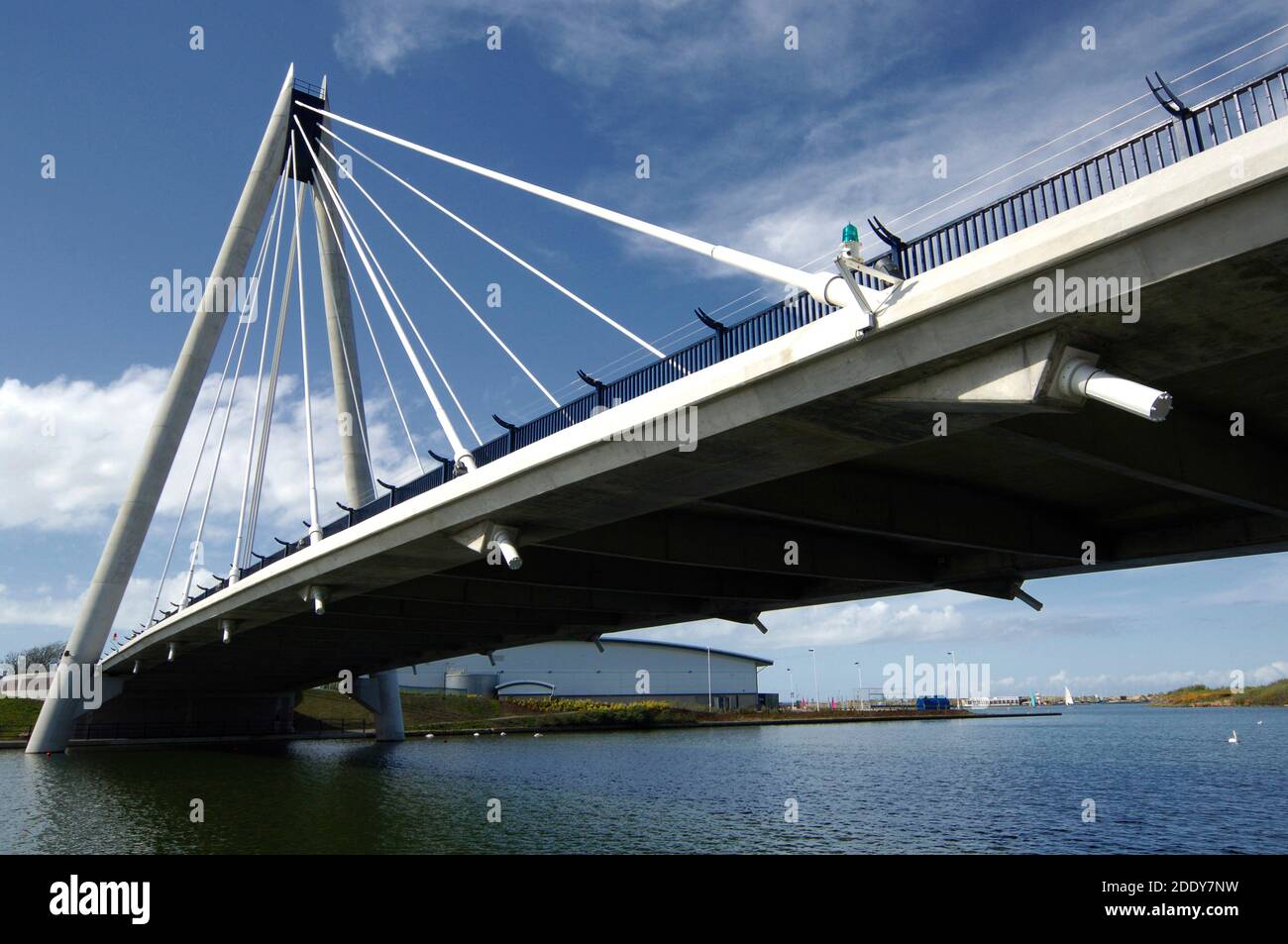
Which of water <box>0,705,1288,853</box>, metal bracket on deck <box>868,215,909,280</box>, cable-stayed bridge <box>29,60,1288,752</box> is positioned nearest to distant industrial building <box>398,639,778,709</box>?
water <box>0,705,1288,853</box>

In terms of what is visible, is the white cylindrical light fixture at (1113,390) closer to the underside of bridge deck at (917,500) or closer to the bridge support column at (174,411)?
the underside of bridge deck at (917,500)

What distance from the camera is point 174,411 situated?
4294 cm

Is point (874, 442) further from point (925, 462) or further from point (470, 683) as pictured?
point (470, 683)

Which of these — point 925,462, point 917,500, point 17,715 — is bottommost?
point 17,715

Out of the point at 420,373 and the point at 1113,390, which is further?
the point at 420,373

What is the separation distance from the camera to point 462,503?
2189cm

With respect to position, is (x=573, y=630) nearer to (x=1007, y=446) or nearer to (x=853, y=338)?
(x=1007, y=446)

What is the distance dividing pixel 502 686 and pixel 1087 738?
6385cm

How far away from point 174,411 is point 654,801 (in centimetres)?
2904

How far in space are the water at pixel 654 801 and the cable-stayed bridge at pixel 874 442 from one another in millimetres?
6333

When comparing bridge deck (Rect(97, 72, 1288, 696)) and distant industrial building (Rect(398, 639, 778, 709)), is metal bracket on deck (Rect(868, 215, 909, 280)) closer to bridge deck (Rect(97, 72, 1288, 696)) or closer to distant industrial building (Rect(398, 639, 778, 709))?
bridge deck (Rect(97, 72, 1288, 696))

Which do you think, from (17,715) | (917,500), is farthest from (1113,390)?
(17,715)

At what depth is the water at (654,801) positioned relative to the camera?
2134 cm

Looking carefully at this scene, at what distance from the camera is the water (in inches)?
840
